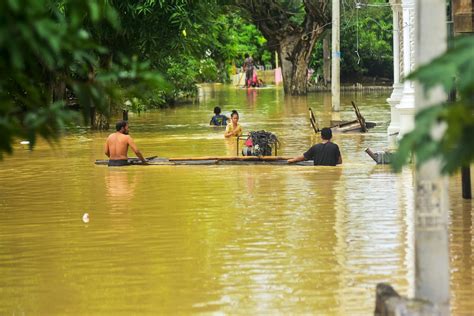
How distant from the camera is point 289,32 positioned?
208 ft

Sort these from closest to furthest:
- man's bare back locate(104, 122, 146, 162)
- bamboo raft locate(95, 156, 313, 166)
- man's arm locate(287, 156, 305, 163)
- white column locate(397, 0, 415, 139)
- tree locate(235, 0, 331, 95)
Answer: man's arm locate(287, 156, 305, 163)
bamboo raft locate(95, 156, 313, 166)
man's bare back locate(104, 122, 146, 162)
white column locate(397, 0, 415, 139)
tree locate(235, 0, 331, 95)

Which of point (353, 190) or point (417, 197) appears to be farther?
point (353, 190)

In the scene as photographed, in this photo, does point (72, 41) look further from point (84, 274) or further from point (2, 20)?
point (84, 274)

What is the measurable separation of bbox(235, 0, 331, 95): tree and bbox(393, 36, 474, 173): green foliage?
56196 mm

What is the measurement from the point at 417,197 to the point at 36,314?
4089 mm

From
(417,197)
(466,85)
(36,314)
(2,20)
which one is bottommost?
(36,314)

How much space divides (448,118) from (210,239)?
907 centimetres

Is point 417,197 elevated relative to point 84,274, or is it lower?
elevated

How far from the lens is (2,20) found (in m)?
4.73

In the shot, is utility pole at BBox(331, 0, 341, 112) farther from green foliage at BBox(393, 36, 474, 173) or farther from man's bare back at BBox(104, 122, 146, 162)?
green foliage at BBox(393, 36, 474, 173)

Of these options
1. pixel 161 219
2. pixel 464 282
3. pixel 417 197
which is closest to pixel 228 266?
pixel 464 282

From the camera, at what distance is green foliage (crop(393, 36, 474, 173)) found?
462 cm

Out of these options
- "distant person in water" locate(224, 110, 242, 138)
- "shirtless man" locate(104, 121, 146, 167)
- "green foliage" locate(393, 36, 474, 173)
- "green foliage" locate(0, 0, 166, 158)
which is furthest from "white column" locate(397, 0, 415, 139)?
"green foliage" locate(393, 36, 474, 173)

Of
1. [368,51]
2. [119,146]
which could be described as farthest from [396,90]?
[368,51]
